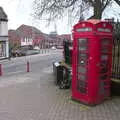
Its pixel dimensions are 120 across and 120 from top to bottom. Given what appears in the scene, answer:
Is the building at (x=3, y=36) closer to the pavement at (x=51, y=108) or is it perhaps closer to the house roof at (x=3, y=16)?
the house roof at (x=3, y=16)

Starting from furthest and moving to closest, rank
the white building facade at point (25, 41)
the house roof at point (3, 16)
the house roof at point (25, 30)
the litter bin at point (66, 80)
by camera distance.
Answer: the house roof at point (25, 30) → the white building facade at point (25, 41) → the house roof at point (3, 16) → the litter bin at point (66, 80)

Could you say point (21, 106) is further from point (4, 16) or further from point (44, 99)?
point (4, 16)

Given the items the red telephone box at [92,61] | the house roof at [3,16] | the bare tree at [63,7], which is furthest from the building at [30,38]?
the red telephone box at [92,61]

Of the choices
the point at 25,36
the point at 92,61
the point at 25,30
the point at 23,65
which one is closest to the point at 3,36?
the point at 23,65

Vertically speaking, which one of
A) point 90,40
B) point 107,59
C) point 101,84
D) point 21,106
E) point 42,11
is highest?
point 42,11

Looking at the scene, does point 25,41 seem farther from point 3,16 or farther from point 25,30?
point 3,16

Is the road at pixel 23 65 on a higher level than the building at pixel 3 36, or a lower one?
lower

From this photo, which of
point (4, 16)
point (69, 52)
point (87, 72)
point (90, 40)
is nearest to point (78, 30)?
point (90, 40)

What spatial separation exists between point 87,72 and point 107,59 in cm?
78

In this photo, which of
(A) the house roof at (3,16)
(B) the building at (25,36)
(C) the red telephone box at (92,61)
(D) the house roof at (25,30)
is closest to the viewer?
(C) the red telephone box at (92,61)

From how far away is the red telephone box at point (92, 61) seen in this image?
345 inches

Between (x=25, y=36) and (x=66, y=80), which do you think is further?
(x=25, y=36)

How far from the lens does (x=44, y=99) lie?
402 inches

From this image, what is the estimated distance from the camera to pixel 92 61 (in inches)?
346
